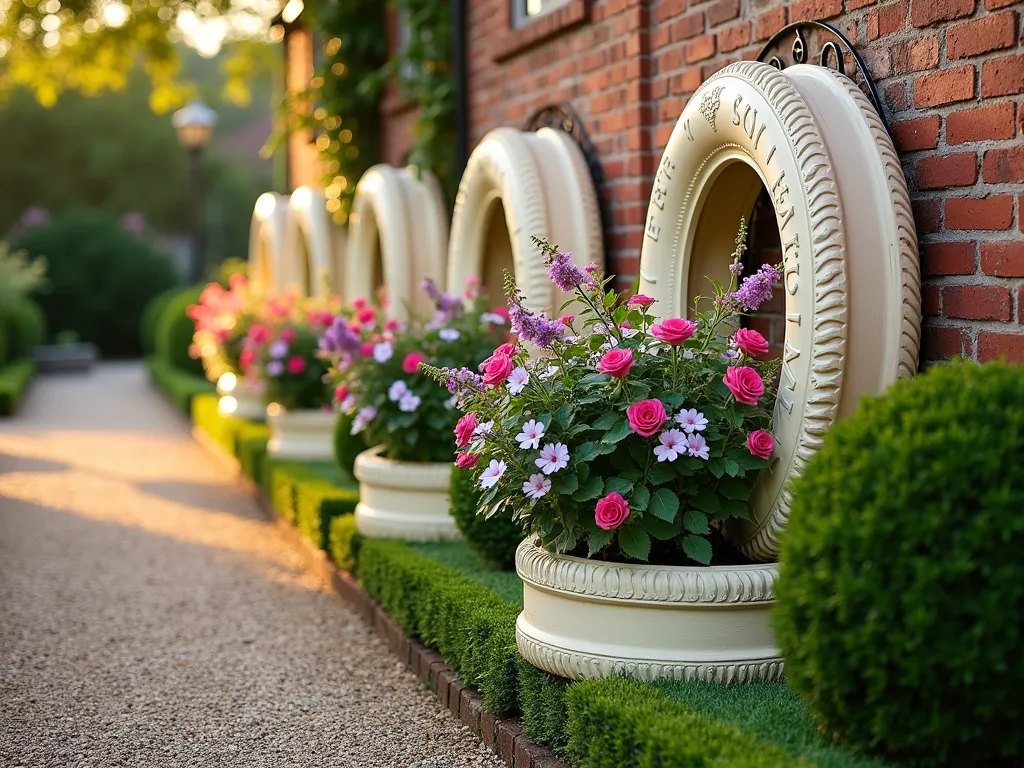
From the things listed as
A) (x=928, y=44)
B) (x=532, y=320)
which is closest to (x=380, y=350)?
(x=532, y=320)

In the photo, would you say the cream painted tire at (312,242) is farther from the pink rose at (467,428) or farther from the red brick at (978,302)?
the red brick at (978,302)

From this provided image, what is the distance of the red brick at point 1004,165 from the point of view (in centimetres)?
282

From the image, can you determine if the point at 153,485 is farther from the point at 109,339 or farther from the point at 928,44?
the point at 109,339

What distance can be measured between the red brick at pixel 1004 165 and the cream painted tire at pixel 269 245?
763 cm

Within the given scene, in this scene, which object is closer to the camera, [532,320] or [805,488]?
[805,488]

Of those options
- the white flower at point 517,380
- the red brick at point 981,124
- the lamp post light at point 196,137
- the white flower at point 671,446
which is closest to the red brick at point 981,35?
the red brick at point 981,124

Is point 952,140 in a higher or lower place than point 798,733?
higher

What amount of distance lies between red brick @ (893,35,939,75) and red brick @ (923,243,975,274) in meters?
0.46

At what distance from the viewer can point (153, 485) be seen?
873 centimetres

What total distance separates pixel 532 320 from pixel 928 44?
122 centimetres

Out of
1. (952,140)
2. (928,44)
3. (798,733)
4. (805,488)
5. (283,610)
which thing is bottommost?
(283,610)

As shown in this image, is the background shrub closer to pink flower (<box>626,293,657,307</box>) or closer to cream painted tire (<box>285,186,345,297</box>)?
cream painted tire (<box>285,186,345,297</box>)

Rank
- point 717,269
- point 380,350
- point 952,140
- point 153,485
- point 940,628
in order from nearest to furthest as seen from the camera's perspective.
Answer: point 940,628
point 952,140
point 717,269
point 380,350
point 153,485

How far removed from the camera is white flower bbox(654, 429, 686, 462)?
300cm
